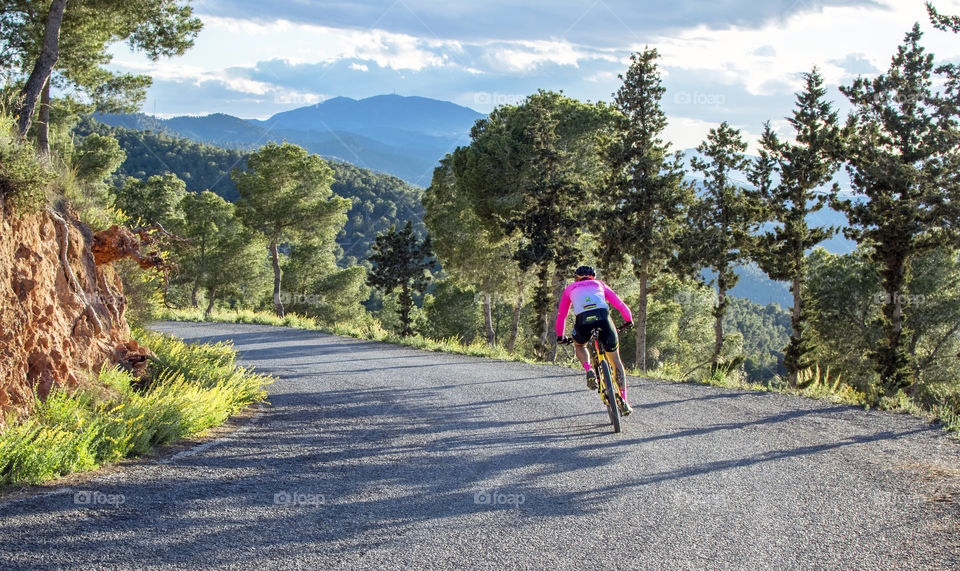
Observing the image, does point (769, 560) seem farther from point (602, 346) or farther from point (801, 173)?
point (801, 173)

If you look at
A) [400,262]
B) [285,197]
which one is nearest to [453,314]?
[400,262]

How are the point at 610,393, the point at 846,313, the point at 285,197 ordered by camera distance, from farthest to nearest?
1. the point at 846,313
2. the point at 285,197
3. the point at 610,393

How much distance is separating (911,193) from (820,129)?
6502mm

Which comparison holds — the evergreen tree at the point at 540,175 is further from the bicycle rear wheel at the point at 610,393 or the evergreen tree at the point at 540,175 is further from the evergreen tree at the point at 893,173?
the bicycle rear wheel at the point at 610,393

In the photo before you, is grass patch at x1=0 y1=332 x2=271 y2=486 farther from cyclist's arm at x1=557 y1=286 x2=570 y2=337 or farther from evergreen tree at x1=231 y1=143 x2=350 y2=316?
evergreen tree at x1=231 y1=143 x2=350 y2=316

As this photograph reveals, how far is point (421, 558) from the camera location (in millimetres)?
3461

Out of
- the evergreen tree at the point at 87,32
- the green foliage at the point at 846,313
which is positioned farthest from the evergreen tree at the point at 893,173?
the evergreen tree at the point at 87,32

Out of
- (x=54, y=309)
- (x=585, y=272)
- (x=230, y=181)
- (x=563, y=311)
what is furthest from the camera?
(x=230, y=181)

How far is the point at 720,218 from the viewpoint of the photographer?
94.2ft

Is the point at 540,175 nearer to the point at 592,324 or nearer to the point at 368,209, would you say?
the point at 592,324

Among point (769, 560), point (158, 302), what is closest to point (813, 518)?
point (769, 560)

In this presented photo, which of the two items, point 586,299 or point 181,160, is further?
point 181,160

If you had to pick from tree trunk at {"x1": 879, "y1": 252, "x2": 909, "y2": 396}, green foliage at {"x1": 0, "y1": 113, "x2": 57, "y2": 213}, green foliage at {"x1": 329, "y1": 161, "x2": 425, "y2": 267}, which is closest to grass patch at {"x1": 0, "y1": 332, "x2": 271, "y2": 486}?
green foliage at {"x1": 0, "y1": 113, "x2": 57, "y2": 213}

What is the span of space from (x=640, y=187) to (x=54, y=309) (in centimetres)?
2118
